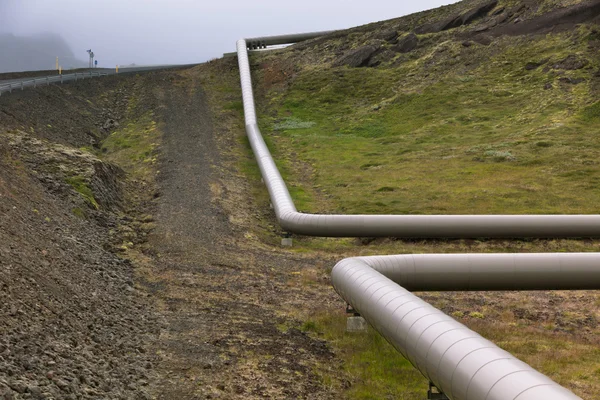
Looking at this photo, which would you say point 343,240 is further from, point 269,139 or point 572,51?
point 572,51

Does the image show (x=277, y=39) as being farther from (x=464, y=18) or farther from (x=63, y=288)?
(x=63, y=288)

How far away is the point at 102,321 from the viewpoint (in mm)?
18156

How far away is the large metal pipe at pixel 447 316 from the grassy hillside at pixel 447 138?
1833mm

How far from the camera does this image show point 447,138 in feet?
195

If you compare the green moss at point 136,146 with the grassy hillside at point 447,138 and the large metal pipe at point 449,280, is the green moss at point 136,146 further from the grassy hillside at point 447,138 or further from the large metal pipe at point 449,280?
the large metal pipe at point 449,280

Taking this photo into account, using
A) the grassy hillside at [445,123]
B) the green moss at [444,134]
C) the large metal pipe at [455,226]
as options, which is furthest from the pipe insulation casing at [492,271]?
the grassy hillside at [445,123]

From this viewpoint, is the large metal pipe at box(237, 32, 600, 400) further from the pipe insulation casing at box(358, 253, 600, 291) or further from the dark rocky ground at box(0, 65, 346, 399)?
the dark rocky ground at box(0, 65, 346, 399)

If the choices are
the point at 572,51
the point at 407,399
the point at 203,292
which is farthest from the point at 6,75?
the point at 407,399

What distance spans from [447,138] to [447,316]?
4785 centimetres

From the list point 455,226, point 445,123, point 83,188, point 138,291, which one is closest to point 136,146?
point 83,188

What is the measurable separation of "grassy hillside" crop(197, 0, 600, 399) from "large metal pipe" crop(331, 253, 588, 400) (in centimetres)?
183

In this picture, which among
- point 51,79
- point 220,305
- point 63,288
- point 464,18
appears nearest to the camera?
point 63,288

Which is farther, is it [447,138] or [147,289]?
[447,138]

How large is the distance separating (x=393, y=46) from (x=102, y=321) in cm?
7595
